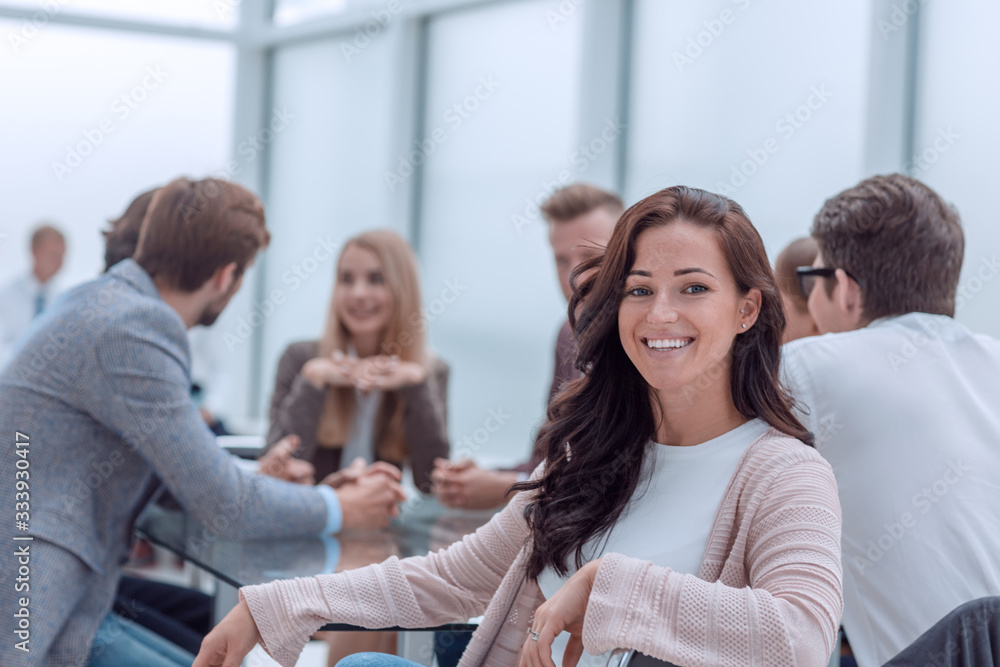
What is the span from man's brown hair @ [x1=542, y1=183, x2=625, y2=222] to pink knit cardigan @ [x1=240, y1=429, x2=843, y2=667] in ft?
4.69

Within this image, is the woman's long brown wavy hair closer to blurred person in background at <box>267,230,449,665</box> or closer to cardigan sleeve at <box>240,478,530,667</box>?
cardigan sleeve at <box>240,478,530,667</box>

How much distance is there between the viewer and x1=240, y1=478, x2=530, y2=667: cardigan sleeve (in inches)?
53.9

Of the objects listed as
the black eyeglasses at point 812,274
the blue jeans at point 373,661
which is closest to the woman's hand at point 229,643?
the blue jeans at point 373,661

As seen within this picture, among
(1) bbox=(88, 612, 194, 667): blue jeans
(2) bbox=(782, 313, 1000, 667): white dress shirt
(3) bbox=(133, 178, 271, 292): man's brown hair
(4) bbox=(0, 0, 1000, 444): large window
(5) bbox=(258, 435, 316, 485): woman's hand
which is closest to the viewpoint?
(2) bbox=(782, 313, 1000, 667): white dress shirt

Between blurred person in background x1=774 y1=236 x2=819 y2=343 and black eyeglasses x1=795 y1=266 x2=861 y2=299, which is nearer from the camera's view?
black eyeglasses x1=795 y1=266 x2=861 y2=299

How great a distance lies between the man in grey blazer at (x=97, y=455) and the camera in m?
1.76

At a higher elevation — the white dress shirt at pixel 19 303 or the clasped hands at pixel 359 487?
the white dress shirt at pixel 19 303

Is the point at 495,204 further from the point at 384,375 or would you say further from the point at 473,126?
the point at 384,375

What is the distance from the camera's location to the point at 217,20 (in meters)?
5.95

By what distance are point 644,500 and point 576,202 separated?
1.54 metres

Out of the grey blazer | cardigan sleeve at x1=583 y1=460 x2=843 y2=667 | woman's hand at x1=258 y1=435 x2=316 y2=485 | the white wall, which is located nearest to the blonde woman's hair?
woman's hand at x1=258 y1=435 x2=316 y2=485

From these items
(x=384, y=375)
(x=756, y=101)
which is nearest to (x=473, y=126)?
(x=756, y=101)

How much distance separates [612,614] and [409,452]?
5.93 ft

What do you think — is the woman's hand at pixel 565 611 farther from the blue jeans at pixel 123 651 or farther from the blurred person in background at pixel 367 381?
the blurred person in background at pixel 367 381
